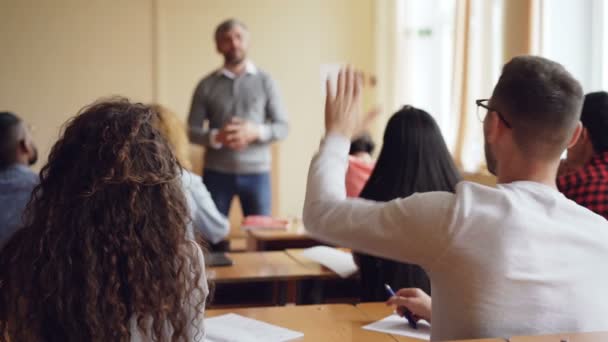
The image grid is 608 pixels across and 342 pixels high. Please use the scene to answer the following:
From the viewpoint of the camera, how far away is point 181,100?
21.8 feet

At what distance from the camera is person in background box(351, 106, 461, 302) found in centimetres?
231

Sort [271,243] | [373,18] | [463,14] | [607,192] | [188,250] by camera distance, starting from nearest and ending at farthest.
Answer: [188,250], [607,192], [271,243], [463,14], [373,18]

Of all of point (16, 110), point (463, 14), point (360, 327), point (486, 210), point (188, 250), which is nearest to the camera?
point (486, 210)

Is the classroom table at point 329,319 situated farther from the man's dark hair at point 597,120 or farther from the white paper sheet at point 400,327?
the man's dark hair at point 597,120

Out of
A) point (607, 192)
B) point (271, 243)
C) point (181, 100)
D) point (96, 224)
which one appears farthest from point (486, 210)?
point (181, 100)

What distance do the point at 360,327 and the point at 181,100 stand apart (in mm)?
5055

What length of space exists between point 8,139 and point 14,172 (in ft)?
0.49

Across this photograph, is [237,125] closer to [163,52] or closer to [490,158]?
[163,52]

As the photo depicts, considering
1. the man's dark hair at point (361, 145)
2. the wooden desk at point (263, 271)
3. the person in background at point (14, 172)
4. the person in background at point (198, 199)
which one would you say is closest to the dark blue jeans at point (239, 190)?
the man's dark hair at point (361, 145)

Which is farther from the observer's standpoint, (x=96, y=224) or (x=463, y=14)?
(x=463, y=14)

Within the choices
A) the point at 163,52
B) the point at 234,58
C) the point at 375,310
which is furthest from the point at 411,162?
the point at 163,52

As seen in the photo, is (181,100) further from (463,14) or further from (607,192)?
(607,192)

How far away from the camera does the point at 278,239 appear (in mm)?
3684

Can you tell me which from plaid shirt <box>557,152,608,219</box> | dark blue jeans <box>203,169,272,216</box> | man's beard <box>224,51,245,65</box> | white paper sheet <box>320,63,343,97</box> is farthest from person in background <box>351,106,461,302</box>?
man's beard <box>224,51,245,65</box>
